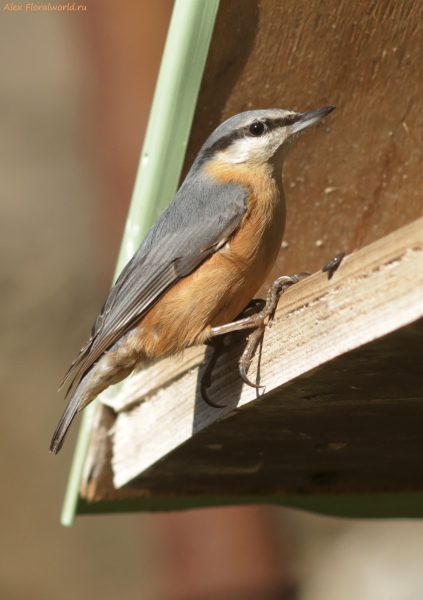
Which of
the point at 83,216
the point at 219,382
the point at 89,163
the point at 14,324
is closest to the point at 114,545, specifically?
the point at 14,324

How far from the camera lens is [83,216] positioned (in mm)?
5484

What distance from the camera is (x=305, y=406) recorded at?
1854mm

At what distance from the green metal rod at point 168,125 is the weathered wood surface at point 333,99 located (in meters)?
0.06

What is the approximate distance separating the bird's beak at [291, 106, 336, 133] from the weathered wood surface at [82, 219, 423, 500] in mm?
844

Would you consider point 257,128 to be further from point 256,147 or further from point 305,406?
point 305,406

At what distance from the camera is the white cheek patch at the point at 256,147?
261 centimetres

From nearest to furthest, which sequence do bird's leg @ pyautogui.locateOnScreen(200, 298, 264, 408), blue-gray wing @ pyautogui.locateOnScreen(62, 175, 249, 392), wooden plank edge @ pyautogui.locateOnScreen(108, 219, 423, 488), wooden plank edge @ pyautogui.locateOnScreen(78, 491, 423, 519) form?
wooden plank edge @ pyautogui.locateOnScreen(108, 219, 423, 488), bird's leg @ pyautogui.locateOnScreen(200, 298, 264, 408), blue-gray wing @ pyautogui.locateOnScreen(62, 175, 249, 392), wooden plank edge @ pyautogui.locateOnScreen(78, 491, 423, 519)

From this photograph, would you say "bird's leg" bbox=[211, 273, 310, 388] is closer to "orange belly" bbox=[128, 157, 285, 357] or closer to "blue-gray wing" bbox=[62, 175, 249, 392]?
"orange belly" bbox=[128, 157, 285, 357]

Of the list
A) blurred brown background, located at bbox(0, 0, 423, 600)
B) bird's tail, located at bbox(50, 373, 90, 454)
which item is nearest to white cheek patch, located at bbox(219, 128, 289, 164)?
bird's tail, located at bbox(50, 373, 90, 454)

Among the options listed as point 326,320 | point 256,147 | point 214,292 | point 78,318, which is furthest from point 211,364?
point 78,318

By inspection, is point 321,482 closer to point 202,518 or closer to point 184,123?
point 184,123

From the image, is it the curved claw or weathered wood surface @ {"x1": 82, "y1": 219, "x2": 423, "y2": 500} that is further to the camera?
the curved claw

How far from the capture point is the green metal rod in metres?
2.58

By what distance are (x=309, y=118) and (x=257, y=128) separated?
0.19 m
